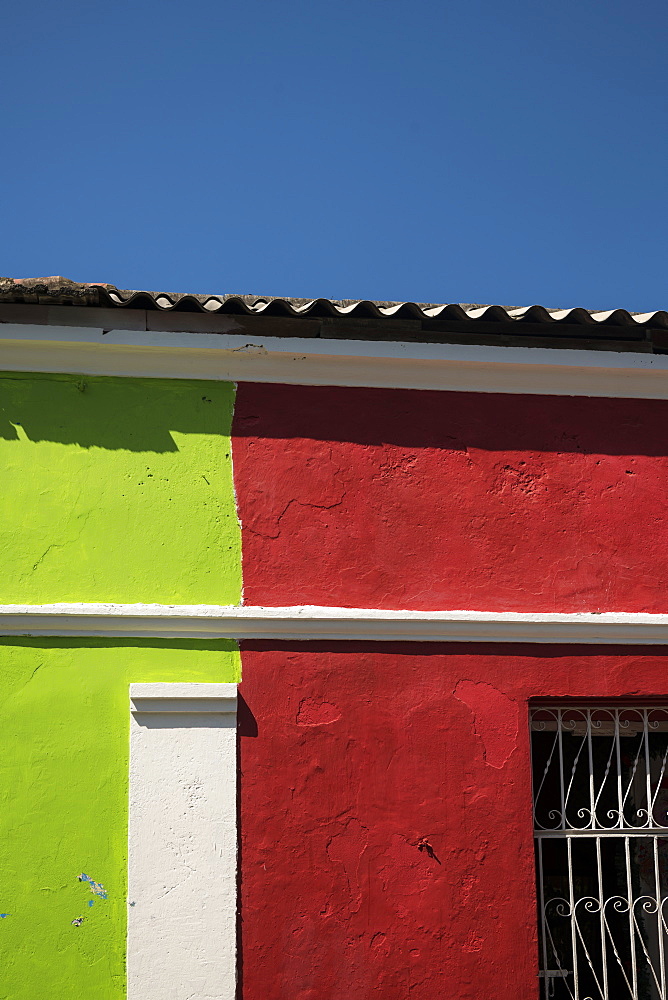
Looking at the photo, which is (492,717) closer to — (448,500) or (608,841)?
(448,500)

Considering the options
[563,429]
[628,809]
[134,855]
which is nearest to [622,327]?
[563,429]

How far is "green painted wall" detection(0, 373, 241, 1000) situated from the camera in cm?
379

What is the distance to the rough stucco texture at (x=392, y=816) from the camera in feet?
12.9

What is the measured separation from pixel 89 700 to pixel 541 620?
79.7 inches

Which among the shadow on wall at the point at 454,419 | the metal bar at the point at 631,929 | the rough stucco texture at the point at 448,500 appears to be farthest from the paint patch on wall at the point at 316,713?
the metal bar at the point at 631,929

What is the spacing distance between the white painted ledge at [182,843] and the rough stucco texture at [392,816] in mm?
87

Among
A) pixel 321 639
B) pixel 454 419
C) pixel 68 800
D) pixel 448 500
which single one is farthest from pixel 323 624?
pixel 68 800

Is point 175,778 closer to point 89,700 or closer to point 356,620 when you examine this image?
point 89,700

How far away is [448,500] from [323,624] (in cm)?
84

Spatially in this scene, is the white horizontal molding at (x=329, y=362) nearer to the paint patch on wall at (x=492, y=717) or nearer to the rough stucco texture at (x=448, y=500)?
the rough stucco texture at (x=448, y=500)

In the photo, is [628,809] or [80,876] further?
[628,809]

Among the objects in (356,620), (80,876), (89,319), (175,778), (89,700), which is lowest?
(80,876)

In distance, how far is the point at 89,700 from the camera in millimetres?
3977

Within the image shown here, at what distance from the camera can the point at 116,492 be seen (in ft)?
13.8
